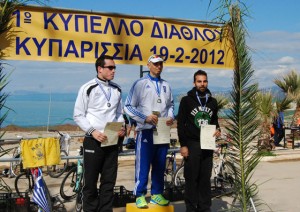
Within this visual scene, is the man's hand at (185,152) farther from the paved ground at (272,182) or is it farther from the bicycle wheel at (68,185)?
the bicycle wheel at (68,185)

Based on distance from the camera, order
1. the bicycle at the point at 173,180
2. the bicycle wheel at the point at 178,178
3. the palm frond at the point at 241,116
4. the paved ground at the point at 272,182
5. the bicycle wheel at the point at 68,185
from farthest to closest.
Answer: the bicycle wheel at the point at 178,178, the bicycle wheel at the point at 68,185, the bicycle at the point at 173,180, the paved ground at the point at 272,182, the palm frond at the point at 241,116

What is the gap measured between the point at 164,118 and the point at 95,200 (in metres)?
1.30

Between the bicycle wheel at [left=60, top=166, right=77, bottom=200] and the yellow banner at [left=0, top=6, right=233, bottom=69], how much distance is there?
8.07ft

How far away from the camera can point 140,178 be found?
5.81 m

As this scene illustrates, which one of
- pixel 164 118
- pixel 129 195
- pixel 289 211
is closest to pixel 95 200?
pixel 164 118

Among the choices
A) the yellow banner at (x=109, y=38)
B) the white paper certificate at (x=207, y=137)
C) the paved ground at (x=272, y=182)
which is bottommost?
the paved ground at (x=272, y=182)

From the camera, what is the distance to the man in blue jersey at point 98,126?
5.29 meters

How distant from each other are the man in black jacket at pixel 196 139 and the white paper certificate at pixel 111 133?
1.04m

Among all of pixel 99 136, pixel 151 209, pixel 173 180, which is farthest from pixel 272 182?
pixel 99 136

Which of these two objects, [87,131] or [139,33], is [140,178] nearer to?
[87,131]

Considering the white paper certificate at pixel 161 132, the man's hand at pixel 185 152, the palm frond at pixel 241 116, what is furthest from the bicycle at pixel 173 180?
the palm frond at pixel 241 116

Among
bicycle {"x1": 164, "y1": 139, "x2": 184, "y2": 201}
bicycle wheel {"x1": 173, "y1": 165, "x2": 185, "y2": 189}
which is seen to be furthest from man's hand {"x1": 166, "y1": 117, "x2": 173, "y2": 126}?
bicycle wheel {"x1": 173, "y1": 165, "x2": 185, "y2": 189}

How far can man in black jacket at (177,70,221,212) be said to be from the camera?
592 centimetres

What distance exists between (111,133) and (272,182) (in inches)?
219
